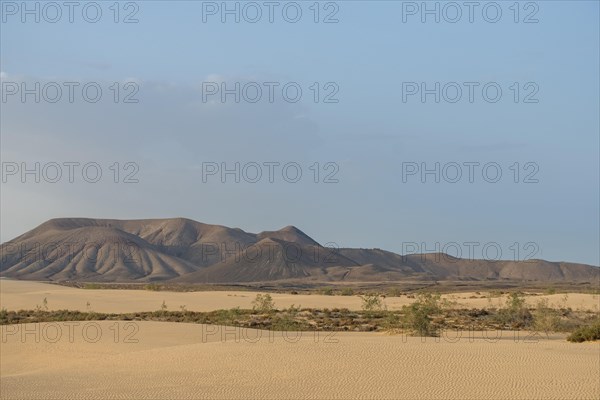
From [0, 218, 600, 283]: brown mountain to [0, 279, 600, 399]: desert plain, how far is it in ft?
314

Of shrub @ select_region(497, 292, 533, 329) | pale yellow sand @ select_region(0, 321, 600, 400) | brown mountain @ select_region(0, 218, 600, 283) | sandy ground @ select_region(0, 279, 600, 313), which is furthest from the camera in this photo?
brown mountain @ select_region(0, 218, 600, 283)

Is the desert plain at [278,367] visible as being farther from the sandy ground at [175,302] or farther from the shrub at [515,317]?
the sandy ground at [175,302]

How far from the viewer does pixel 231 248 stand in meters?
161

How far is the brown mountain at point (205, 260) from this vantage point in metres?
128

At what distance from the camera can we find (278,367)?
680 inches

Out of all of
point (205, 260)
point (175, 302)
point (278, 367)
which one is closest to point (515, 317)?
point (278, 367)

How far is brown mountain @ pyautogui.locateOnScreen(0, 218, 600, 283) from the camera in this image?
12838cm

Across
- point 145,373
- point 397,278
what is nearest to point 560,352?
point 145,373

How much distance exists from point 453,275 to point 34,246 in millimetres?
88587

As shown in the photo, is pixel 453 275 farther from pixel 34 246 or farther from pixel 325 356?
pixel 325 356

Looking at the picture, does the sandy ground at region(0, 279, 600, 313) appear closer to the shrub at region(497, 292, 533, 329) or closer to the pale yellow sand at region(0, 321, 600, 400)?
the shrub at region(497, 292, 533, 329)

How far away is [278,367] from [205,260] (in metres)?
138

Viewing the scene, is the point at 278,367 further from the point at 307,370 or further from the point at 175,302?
the point at 175,302

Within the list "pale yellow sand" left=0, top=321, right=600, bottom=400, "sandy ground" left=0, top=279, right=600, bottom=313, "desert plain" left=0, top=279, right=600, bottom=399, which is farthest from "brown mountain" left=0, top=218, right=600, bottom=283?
"pale yellow sand" left=0, top=321, right=600, bottom=400
